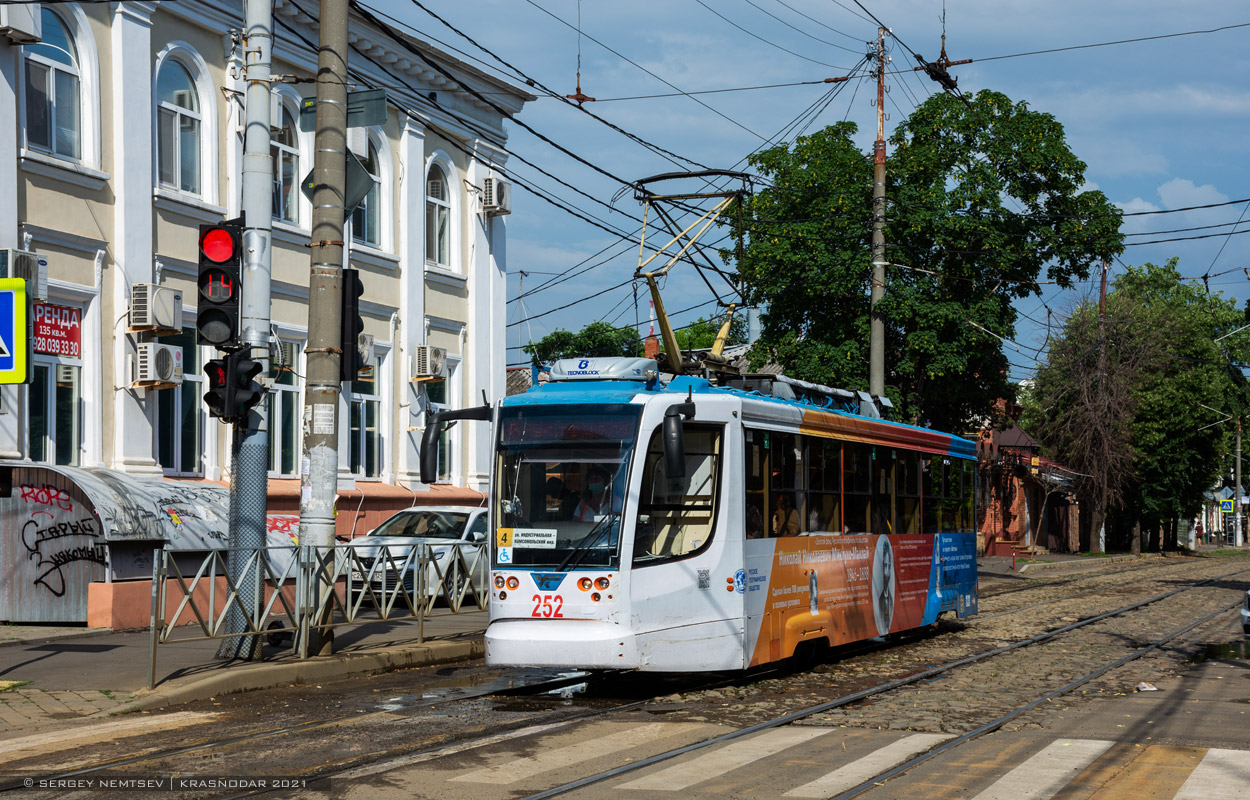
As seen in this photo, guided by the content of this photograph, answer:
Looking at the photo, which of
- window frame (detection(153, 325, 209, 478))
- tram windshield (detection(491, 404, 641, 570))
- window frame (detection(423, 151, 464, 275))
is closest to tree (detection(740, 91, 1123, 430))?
window frame (detection(423, 151, 464, 275))

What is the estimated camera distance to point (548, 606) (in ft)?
37.7

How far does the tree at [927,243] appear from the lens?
28594 millimetres

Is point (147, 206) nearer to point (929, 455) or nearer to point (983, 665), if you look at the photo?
point (929, 455)

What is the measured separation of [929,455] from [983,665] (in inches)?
142

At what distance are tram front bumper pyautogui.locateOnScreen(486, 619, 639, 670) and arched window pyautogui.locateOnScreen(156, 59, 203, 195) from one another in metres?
13.0

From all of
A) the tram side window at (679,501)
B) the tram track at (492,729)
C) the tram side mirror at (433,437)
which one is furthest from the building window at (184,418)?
the tram side window at (679,501)

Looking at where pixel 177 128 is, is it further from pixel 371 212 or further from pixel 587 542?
pixel 587 542

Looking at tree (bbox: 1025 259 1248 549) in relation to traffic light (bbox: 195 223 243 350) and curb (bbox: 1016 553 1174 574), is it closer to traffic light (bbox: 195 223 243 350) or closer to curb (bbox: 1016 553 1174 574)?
Answer: curb (bbox: 1016 553 1174 574)

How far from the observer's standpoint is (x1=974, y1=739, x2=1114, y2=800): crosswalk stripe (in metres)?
7.50

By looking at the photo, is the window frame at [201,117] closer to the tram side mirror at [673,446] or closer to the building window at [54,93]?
the building window at [54,93]

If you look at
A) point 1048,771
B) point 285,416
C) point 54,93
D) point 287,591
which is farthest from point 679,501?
point 285,416

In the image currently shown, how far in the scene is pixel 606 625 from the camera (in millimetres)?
11250

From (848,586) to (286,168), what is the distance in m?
14.5

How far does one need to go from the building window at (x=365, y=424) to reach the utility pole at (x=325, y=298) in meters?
11.9
